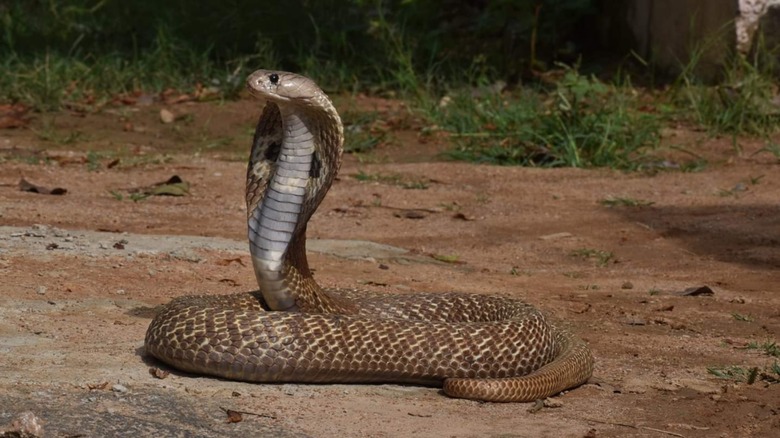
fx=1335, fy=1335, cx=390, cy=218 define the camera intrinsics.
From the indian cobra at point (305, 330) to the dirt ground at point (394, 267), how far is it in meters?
0.08

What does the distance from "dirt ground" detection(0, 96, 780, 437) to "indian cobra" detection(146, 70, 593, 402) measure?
0.08 meters

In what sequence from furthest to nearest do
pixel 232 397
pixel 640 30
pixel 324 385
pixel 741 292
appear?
pixel 640 30
pixel 741 292
pixel 324 385
pixel 232 397

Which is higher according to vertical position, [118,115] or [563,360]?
[563,360]

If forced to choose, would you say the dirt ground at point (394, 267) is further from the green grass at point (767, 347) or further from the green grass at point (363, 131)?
the green grass at point (363, 131)

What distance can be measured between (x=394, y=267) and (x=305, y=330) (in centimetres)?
266

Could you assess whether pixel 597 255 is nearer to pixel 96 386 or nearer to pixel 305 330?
pixel 305 330

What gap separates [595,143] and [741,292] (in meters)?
3.72

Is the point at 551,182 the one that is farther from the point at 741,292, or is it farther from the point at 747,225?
the point at 741,292

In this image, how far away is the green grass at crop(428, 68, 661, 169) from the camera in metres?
10.7

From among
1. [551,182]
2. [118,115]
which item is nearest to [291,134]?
[551,182]

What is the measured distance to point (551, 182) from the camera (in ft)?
33.0

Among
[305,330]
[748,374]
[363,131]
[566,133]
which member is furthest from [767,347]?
[363,131]

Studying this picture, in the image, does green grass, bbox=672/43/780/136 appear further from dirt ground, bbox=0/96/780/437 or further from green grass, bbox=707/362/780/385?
green grass, bbox=707/362/780/385

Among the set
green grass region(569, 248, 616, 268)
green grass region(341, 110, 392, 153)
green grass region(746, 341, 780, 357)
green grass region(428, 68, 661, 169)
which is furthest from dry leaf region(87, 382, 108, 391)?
green grass region(341, 110, 392, 153)
